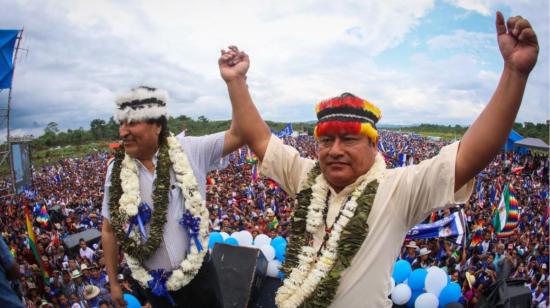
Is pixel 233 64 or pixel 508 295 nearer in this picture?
pixel 233 64

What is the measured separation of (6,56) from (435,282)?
13.9 meters

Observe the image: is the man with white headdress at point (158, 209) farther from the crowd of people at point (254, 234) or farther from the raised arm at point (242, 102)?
the crowd of people at point (254, 234)

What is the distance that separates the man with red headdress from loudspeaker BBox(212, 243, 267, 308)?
181cm

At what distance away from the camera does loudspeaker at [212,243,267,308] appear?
357cm

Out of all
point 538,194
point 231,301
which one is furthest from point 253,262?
point 538,194

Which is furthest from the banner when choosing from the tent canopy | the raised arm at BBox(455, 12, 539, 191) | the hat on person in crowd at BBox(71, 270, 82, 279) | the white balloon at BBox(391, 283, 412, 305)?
the tent canopy

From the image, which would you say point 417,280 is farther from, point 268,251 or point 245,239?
point 245,239

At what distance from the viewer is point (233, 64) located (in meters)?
1.94

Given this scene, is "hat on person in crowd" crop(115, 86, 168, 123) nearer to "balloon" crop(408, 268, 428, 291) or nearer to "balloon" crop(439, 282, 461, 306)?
"balloon" crop(408, 268, 428, 291)

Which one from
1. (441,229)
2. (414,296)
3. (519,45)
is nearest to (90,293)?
(414,296)

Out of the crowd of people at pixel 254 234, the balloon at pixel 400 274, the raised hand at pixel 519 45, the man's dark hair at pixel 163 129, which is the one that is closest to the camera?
the raised hand at pixel 519 45

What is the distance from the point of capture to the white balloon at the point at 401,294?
4336 mm

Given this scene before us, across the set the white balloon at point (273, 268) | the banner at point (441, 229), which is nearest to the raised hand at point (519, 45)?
the white balloon at point (273, 268)

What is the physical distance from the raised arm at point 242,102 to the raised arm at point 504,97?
1.03 meters
